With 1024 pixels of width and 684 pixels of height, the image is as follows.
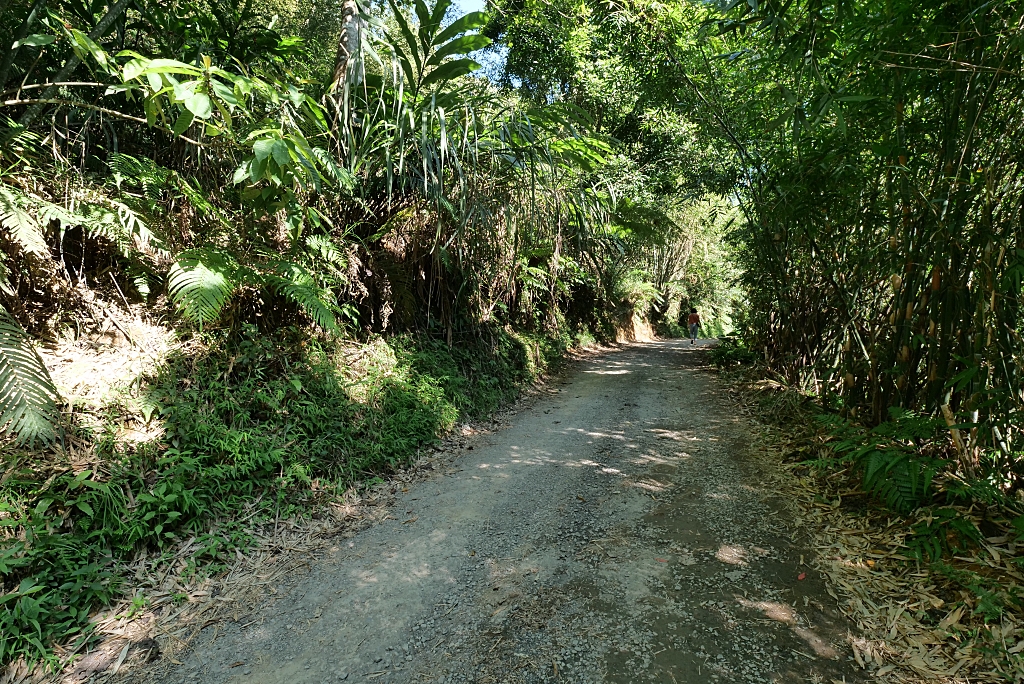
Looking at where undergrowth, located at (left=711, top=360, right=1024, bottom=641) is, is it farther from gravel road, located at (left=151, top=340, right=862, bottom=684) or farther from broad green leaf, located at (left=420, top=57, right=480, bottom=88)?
broad green leaf, located at (left=420, top=57, right=480, bottom=88)

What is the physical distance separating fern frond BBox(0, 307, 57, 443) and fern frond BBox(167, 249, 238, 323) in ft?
2.29

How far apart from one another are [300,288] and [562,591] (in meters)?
2.52

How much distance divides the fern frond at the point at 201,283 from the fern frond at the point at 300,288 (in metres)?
0.30

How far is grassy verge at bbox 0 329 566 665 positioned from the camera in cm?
222

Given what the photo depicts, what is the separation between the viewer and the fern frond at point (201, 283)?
2846 mm

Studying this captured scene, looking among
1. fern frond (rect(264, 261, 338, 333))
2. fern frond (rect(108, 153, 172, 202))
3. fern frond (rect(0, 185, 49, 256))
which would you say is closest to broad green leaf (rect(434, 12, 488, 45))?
fern frond (rect(264, 261, 338, 333))

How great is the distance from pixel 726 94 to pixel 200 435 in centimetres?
610

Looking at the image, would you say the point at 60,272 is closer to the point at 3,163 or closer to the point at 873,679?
the point at 3,163

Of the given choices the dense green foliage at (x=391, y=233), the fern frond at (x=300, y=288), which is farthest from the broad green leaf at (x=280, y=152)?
the fern frond at (x=300, y=288)

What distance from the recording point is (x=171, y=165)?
13.3ft

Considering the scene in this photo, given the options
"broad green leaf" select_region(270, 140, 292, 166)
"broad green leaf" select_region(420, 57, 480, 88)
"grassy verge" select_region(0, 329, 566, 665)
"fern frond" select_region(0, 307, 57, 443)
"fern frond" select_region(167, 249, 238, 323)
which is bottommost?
"grassy verge" select_region(0, 329, 566, 665)

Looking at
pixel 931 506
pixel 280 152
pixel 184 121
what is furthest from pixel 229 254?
pixel 931 506

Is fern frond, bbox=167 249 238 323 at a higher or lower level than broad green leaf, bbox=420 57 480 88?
lower

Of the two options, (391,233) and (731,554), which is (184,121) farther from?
(731,554)
